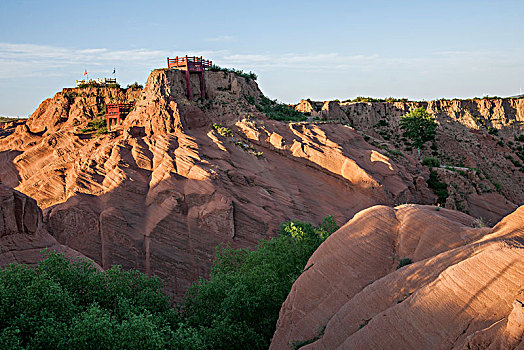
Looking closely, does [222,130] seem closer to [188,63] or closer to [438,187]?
[188,63]

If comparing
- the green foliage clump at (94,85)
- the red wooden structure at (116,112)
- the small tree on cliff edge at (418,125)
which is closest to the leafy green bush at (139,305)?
the red wooden structure at (116,112)

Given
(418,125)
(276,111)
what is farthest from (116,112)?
(418,125)

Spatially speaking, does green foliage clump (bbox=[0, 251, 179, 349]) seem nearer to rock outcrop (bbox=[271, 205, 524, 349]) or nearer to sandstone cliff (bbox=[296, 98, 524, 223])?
rock outcrop (bbox=[271, 205, 524, 349])

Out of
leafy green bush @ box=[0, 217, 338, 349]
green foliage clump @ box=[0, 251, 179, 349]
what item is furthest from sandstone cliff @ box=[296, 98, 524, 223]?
green foliage clump @ box=[0, 251, 179, 349]

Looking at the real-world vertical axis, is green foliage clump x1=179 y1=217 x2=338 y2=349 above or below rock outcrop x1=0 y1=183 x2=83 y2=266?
below

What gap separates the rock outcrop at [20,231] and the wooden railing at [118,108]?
2207 cm

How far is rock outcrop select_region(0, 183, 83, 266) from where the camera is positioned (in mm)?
18594

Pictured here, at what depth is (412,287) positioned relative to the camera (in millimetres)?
11797

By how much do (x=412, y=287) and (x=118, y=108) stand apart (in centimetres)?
3466

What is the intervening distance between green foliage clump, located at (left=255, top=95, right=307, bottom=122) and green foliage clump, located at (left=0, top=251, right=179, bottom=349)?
2881cm

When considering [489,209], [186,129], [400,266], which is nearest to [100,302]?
[400,266]

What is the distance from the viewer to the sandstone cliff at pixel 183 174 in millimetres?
28766

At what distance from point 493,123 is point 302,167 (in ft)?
200

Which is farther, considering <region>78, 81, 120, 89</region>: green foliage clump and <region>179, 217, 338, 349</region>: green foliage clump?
<region>78, 81, 120, 89</region>: green foliage clump
